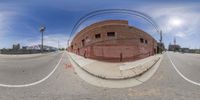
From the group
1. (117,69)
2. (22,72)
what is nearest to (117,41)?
(117,69)

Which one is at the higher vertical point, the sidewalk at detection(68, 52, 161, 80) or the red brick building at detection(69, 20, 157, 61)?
the red brick building at detection(69, 20, 157, 61)

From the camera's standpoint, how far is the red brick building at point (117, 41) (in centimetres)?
1539

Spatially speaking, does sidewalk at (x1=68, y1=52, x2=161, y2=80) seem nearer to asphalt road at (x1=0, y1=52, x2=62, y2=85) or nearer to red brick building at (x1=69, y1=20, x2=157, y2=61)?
red brick building at (x1=69, y1=20, x2=157, y2=61)

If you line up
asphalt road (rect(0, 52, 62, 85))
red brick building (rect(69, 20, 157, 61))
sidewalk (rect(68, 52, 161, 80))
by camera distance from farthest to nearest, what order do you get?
red brick building (rect(69, 20, 157, 61)), sidewalk (rect(68, 52, 161, 80)), asphalt road (rect(0, 52, 62, 85))

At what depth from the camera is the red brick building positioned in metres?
15.4

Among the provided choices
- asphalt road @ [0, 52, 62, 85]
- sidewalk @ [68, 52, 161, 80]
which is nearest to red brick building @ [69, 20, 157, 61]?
sidewalk @ [68, 52, 161, 80]

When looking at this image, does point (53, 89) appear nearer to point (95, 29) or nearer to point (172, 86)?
point (172, 86)

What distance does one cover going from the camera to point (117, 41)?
57.4 feet

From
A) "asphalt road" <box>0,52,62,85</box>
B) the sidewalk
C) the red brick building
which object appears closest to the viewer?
"asphalt road" <box>0,52,62,85</box>

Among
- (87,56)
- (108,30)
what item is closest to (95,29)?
(108,30)

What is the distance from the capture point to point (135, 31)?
14.8 m

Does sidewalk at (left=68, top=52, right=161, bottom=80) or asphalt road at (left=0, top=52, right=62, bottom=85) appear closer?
asphalt road at (left=0, top=52, right=62, bottom=85)

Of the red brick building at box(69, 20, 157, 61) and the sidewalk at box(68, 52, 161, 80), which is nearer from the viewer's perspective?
the sidewalk at box(68, 52, 161, 80)

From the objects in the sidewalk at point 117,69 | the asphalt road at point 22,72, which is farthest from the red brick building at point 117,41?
the asphalt road at point 22,72
